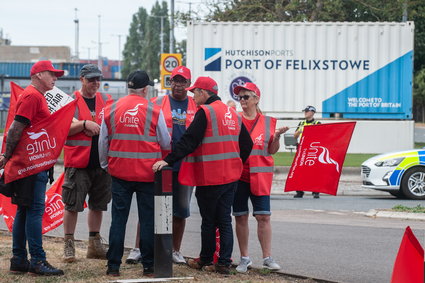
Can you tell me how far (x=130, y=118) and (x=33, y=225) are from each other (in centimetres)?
128

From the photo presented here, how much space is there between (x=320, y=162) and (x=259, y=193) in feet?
3.46

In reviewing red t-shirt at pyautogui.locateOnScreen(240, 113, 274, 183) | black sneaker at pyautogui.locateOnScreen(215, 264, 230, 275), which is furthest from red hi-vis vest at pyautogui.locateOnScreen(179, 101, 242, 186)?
black sneaker at pyautogui.locateOnScreen(215, 264, 230, 275)

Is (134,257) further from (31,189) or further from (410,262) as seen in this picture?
(410,262)

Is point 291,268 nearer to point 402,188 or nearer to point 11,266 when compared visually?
point 11,266

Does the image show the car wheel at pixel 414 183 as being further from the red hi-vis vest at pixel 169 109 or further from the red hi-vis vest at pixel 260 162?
the red hi-vis vest at pixel 169 109

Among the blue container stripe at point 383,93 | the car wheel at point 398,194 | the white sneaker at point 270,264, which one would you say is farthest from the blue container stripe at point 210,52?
the white sneaker at point 270,264

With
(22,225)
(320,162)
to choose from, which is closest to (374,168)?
(320,162)

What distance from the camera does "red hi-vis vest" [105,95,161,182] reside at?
25.8 ft

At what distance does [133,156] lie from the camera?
25.8 feet

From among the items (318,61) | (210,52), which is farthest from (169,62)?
(318,61)

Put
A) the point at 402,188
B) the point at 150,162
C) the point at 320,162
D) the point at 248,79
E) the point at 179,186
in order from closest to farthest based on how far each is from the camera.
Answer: the point at 150,162 < the point at 179,186 < the point at 320,162 < the point at 402,188 < the point at 248,79

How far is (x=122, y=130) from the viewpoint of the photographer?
7898 mm

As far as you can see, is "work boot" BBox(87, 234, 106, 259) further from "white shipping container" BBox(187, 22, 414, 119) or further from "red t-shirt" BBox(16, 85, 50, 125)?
"white shipping container" BBox(187, 22, 414, 119)

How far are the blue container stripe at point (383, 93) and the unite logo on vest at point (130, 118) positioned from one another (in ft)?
58.4
